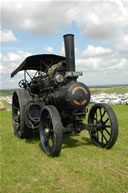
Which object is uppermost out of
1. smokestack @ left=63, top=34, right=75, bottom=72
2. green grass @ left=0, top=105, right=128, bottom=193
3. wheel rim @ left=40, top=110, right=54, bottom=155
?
smokestack @ left=63, top=34, right=75, bottom=72

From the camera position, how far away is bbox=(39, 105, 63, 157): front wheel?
432 cm

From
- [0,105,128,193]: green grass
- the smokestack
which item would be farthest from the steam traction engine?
[0,105,128,193]: green grass

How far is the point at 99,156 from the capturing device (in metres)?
4.60

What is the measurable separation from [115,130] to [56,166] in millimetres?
1817

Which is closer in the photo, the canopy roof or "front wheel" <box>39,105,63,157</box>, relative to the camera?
"front wheel" <box>39,105,63,157</box>

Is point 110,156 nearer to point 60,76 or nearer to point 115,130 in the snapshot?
point 115,130

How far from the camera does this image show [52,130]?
15.7ft

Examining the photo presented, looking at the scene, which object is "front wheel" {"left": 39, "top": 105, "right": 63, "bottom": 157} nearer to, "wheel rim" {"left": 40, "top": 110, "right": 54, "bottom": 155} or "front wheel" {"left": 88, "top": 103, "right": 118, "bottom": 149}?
"wheel rim" {"left": 40, "top": 110, "right": 54, "bottom": 155}

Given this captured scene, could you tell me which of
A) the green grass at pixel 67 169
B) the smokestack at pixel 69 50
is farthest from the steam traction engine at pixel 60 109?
the green grass at pixel 67 169

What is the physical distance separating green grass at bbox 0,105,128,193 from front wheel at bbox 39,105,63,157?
0.75 ft

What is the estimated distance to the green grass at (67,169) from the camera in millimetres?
3213

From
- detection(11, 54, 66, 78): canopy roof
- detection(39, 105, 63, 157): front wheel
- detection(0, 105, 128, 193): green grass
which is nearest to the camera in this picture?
detection(0, 105, 128, 193): green grass

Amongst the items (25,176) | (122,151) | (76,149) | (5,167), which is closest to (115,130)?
(122,151)

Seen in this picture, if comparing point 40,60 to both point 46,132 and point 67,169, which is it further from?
point 67,169
